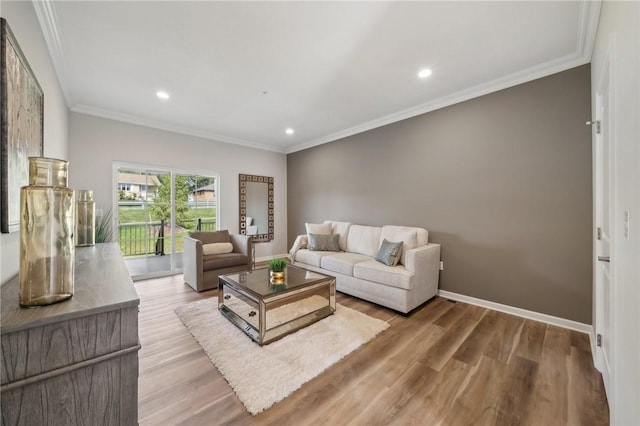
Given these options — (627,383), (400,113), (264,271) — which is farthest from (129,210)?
(627,383)

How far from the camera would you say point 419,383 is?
1741 millimetres

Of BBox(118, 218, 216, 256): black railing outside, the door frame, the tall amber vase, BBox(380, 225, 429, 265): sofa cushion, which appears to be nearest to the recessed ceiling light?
the door frame

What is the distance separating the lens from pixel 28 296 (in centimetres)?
82

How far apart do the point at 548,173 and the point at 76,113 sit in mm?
6097

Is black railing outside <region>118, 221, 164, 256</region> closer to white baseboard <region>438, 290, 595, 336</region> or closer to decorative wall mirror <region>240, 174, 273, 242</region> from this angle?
decorative wall mirror <region>240, 174, 273, 242</region>

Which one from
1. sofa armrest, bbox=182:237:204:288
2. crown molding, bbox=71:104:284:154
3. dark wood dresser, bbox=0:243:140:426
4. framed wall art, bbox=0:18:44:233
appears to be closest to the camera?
dark wood dresser, bbox=0:243:140:426

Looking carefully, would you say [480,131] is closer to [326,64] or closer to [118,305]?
[326,64]

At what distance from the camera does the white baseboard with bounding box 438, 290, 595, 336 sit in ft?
7.96

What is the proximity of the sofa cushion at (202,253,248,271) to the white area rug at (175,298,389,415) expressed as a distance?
803 mm

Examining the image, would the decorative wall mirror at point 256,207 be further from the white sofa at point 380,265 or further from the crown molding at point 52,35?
the crown molding at point 52,35

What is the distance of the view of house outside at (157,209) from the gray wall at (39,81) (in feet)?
4.55

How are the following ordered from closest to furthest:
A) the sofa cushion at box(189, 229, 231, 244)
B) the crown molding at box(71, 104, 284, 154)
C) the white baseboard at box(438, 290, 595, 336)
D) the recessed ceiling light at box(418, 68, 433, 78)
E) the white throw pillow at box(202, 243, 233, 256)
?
the white baseboard at box(438, 290, 595, 336) → the recessed ceiling light at box(418, 68, 433, 78) → the crown molding at box(71, 104, 284, 154) → the white throw pillow at box(202, 243, 233, 256) → the sofa cushion at box(189, 229, 231, 244)

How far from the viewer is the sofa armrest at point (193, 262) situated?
3510mm

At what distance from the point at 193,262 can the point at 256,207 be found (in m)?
2.23
